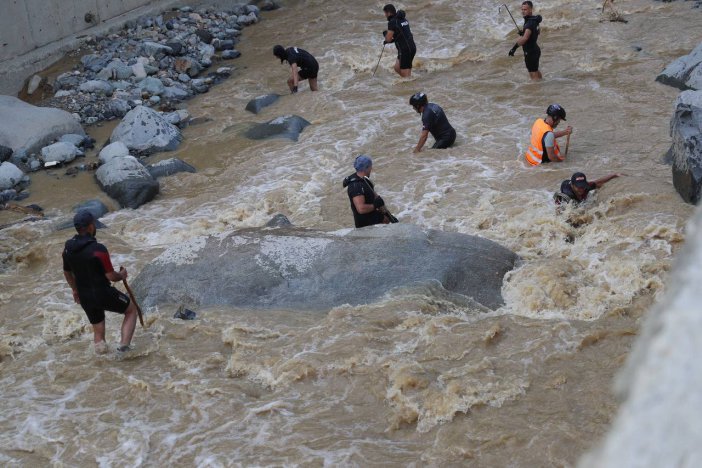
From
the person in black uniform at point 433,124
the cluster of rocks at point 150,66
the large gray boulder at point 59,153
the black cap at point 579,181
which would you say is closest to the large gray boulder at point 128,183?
the large gray boulder at point 59,153

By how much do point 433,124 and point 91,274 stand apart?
545cm

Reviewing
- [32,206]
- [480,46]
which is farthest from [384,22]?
[32,206]

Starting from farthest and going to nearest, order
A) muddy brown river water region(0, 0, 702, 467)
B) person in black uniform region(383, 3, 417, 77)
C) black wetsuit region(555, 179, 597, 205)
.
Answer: person in black uniform region(383, 3, 417, 77) → black wetsuit region(555, 179, 597, 205) → muddy brown river water region(0, 0, 702, 467)

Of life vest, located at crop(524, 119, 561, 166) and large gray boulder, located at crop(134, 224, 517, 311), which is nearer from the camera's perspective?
large gray boulder, located at crop(134, 224, 517, 311)

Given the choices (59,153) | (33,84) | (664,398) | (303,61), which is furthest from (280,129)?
(664,398)

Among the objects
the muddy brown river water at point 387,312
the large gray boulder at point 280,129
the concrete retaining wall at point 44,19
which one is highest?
the concrete retaining wall at point 44,19

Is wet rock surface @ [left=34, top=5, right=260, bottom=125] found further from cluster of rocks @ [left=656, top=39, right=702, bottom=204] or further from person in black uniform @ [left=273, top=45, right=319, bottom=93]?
cluster of rocks @ [left=656, top=39, right=702, bottom=204]

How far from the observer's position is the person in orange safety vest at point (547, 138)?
31.1 ft

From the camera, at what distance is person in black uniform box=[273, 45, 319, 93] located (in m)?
13.4

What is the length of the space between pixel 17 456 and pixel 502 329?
12.5 ft

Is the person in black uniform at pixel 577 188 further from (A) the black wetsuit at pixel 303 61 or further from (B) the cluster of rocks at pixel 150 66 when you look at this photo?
(B) the cluster of rocks at pixel 150 66

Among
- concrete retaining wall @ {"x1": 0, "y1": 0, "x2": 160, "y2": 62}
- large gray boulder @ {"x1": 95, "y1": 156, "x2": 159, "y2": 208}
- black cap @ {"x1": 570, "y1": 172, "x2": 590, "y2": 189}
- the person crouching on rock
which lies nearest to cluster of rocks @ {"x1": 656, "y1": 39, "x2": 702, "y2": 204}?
black cap @ {"x1": 570, "y1": 172, "x2": 590, "y2": 189}

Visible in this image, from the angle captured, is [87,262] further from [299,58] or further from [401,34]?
[401,34]

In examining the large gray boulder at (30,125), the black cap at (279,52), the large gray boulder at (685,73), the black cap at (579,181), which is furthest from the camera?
the black cap at (279,52)
